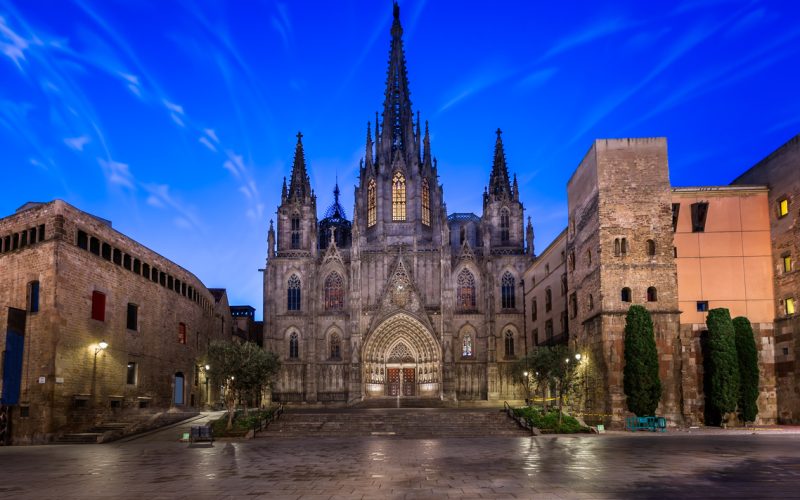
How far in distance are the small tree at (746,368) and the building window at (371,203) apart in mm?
39450

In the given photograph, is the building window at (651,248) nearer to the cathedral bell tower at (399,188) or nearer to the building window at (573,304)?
the building window at (573,304)

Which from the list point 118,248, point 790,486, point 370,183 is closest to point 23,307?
point 118,248

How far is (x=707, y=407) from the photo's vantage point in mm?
35281

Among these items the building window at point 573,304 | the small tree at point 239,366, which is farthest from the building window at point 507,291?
the small tree at point 239,366

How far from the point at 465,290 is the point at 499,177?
41.5ft

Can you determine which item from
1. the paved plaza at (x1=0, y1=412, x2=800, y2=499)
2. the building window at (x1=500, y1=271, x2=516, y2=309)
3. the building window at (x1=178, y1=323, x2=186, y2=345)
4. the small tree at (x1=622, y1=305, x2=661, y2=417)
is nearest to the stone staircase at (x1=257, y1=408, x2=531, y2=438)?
the small tree at (x1=622, y1=305, x2=661, y2=417)

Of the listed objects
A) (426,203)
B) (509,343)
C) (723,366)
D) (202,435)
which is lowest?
(202,435)

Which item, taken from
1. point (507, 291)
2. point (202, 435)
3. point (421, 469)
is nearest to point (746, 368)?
point (421, 469)

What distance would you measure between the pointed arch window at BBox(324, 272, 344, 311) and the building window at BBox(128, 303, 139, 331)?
2682 centimetres

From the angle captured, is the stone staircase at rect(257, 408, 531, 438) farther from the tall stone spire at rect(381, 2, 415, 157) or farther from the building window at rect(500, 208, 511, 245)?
the tall stone spire at rect(381, 2, 415, 157)

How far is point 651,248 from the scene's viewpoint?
119 feet

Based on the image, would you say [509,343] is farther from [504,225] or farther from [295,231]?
[295,231]

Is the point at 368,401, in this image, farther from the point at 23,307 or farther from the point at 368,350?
the point at 23,307

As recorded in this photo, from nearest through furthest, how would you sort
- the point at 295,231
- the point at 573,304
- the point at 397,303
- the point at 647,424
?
the point at 647,424 < the point at 573,304 < the point at 397,303 < the point at 295,231
